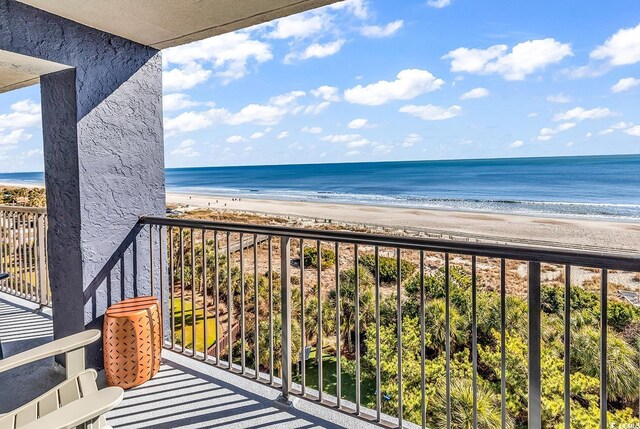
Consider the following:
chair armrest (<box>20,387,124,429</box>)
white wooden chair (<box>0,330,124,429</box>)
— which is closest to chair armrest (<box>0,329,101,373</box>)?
white wooden chair (<box>0,330,124,429</box>)

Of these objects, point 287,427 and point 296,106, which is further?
point 296,106

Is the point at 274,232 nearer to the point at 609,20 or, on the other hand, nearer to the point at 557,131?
the point at 609,20

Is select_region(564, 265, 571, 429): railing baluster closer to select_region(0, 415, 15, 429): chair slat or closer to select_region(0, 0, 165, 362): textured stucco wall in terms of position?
select_region(0, 415, 15, 429): chair slat

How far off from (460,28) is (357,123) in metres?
14.1

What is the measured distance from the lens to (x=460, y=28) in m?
Answer: 36.2

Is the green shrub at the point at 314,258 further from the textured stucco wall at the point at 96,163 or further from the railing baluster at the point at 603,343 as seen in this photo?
the railing baluster at the point at 603,343

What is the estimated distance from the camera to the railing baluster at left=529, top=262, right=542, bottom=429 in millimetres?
1511

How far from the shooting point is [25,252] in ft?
13.4

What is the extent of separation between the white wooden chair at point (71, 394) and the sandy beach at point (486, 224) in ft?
49.7

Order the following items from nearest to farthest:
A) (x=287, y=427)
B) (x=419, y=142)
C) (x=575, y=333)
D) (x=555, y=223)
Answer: (x=287, y=427) → (x=575, y=333) → (x=555, y=223) → (x=419, y=142)

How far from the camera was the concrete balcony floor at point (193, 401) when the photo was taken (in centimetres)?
205

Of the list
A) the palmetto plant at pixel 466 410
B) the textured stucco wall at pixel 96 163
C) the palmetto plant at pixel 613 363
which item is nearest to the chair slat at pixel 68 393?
the textured stucco wall at pixel 96 163

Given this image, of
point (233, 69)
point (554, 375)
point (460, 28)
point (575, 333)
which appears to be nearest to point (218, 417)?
point (554, 375)

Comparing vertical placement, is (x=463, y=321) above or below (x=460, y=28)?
below
